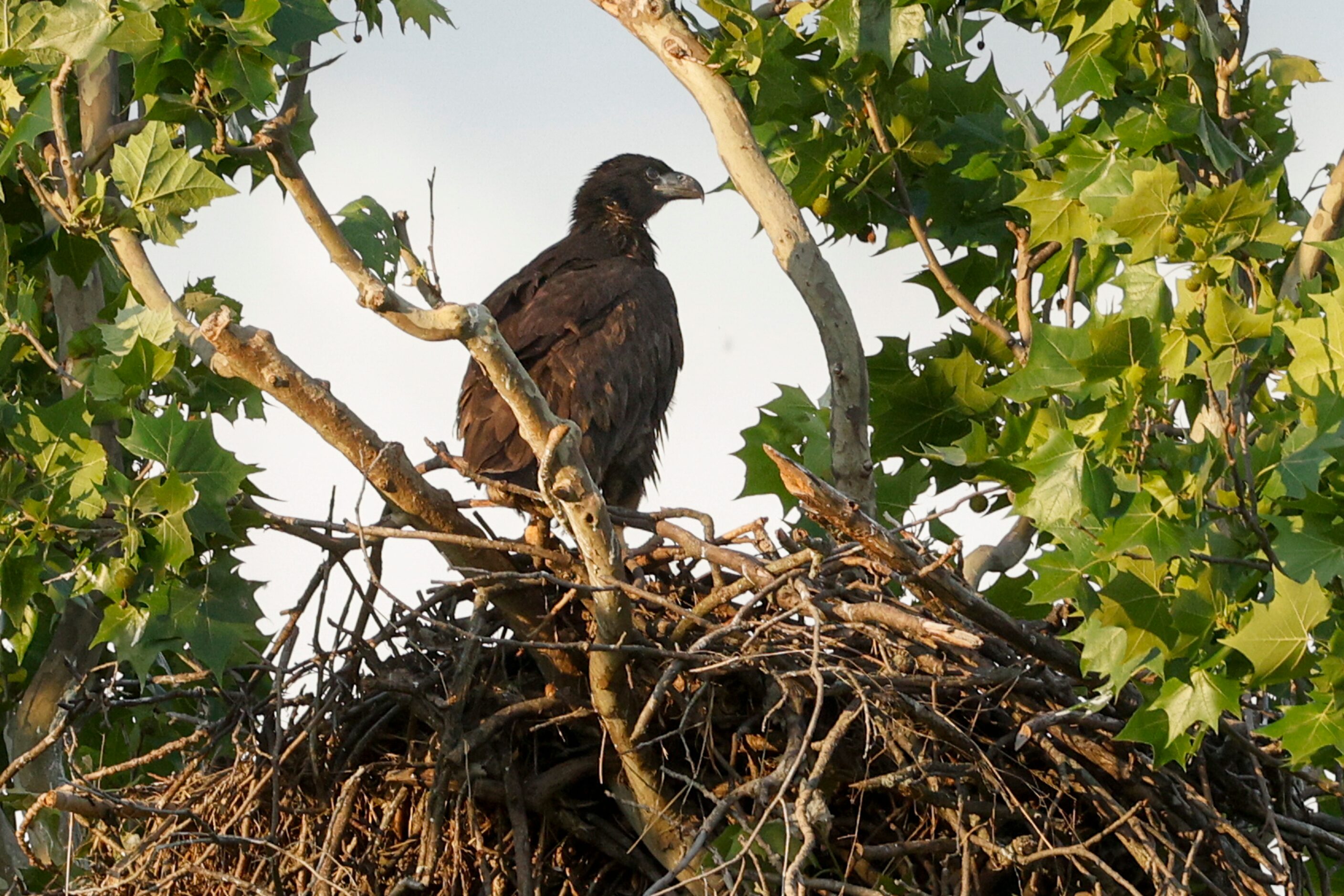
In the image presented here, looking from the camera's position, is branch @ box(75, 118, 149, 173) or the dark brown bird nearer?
branch @ box(75, 118, 149, 173)

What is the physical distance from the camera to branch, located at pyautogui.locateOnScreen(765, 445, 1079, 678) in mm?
3605

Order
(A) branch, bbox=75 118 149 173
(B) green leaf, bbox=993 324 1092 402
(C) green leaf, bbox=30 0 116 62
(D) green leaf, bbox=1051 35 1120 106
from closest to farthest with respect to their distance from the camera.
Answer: (B) green leaf, bbox=993 324 1092 402 < (C) green leaf, bbox=30 0 116 62 < (A) branch, bbox=75 118 149 173 < (D) green leaf, bbox=1051 35 1120 106

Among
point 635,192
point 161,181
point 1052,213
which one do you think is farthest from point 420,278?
point 635,192

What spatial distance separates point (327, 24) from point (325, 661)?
6.25ft

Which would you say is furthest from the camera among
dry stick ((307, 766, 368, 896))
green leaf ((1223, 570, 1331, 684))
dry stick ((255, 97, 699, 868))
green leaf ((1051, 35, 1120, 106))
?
green leaf ((1051, 35, 1120, 106))

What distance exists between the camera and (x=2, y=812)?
5.75m

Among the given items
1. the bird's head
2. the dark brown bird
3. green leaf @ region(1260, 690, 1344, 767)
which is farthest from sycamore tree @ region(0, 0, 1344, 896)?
the bird's head

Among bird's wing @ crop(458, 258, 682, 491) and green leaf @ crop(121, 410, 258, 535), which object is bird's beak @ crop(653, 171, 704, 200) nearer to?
bird's wing @ crop(458, 258, 682, 491)

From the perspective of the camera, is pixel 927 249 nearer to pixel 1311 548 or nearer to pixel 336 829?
pixel 1311 548

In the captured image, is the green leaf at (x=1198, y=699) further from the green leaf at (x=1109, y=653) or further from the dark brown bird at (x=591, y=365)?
the dark brown bird at (x=591, y=365)

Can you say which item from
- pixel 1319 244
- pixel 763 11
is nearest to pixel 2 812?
pixel 763 11

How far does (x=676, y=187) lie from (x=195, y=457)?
4.14 meters

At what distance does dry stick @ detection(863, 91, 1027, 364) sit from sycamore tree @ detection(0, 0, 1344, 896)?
135 millimetres

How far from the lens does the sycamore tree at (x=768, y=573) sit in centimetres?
368
